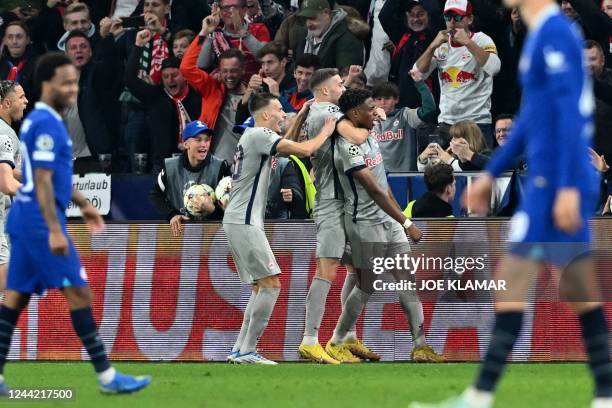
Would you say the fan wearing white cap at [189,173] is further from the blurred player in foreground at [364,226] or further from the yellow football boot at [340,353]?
the yellow football boot at [340,353]

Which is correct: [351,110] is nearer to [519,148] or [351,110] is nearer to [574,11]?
[574,11]

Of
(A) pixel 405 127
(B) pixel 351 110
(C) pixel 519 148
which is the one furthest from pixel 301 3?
(C) pixel 519 148

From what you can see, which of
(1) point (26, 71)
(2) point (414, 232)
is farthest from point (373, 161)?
(1) point (26, 71)

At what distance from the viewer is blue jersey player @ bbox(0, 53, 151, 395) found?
9.36 m

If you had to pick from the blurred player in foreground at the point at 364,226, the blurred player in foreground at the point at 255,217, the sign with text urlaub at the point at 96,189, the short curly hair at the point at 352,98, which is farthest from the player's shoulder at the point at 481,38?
the sign with text urlaub at the point at 96,189

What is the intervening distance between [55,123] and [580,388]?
4.20 meters

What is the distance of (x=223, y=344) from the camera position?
14.1 m

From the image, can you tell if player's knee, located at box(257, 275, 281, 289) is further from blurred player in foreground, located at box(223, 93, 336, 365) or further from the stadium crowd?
the stadium crowd

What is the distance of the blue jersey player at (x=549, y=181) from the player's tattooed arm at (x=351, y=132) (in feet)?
17.5

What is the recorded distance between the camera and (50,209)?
9.30 m

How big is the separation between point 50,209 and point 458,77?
8.14 m

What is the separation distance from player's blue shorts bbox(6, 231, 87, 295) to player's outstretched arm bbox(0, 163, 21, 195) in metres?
2.71

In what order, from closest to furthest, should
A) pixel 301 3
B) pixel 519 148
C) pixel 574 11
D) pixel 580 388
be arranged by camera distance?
1. pixel 519 148
2. pixel 580 388
3. pixel 574 11
4. pixel 301 3

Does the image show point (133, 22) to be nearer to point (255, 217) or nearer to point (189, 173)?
point (189, 173)
